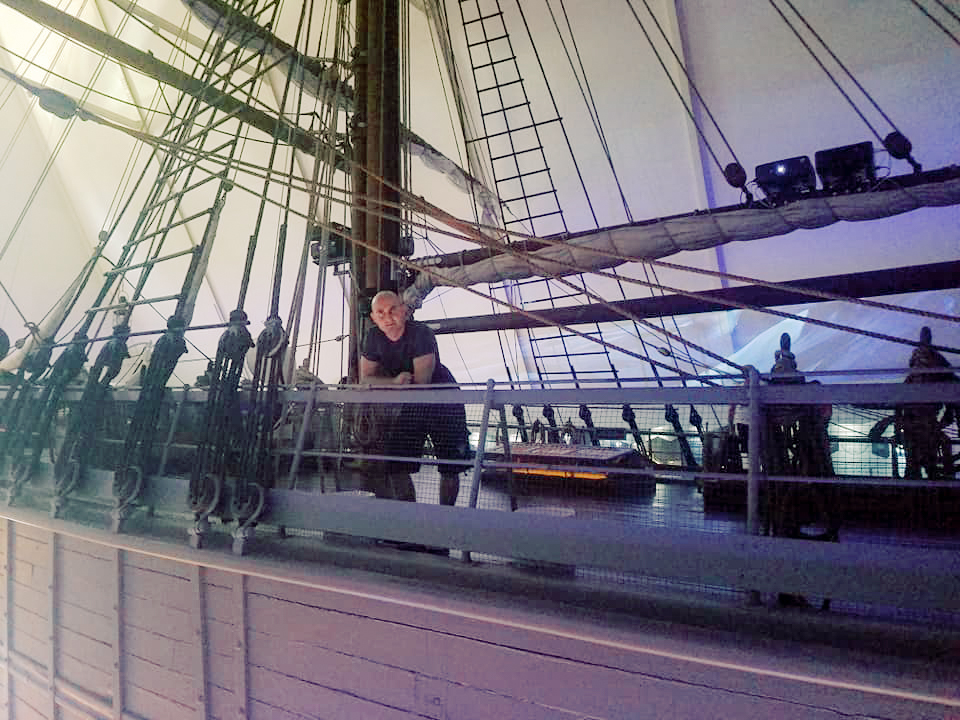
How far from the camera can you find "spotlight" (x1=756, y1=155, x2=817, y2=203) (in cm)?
466

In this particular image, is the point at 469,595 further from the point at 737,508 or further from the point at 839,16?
the point at 839,16

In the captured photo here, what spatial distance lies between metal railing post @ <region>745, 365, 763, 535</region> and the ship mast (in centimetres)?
310

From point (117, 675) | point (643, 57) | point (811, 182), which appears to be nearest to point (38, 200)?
point (643, 57)

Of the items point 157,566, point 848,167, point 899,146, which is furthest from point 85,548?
point 899,146

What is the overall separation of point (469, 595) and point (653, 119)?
784 centimetres

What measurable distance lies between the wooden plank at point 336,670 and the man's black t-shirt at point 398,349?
47.7 inches

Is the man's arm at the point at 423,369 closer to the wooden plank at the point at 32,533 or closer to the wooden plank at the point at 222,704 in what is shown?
the wooden plank at the point at 222,704

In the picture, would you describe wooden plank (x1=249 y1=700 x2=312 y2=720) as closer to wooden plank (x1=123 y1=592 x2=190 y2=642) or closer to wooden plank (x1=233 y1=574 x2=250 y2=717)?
wooden plank (x1=233 y1=574 x2=250 y2=717)

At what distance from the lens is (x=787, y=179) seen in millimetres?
4703

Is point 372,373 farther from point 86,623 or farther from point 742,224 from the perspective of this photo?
point 742,224

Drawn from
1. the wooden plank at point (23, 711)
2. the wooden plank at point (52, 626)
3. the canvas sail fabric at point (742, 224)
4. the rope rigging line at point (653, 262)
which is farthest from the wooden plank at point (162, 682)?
the canvas sail fabric at point (742, 224)

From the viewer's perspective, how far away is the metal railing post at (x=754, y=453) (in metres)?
1.52

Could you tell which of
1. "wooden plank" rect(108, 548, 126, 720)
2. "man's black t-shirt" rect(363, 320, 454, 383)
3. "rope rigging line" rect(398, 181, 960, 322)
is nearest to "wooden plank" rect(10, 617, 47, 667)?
"wooden plank" rect(108, 548, 126, 720)

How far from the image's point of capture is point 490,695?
1551mm
